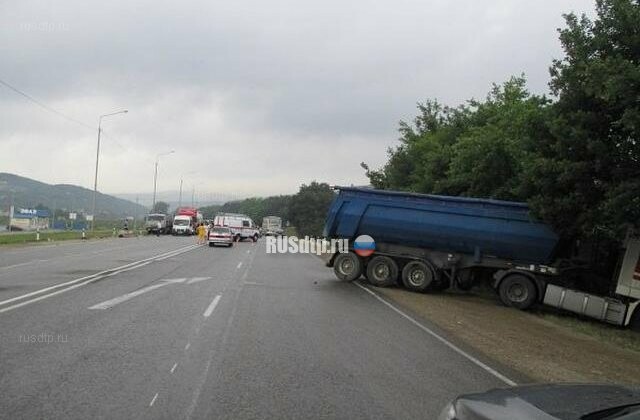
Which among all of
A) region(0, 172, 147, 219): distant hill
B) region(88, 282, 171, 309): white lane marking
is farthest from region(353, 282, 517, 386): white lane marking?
region(0, 172, 147, 219): distant hill

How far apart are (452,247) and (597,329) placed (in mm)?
4973

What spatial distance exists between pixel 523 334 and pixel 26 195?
14667 centimetres

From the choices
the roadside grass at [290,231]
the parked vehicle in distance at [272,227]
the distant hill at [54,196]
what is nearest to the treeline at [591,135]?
the parked vehicle in distance at [272,227]

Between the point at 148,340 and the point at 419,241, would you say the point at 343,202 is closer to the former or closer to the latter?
the point at 419,241

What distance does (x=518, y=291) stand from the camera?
18125 mm

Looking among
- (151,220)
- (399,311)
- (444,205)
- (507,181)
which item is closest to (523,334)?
(399,311)

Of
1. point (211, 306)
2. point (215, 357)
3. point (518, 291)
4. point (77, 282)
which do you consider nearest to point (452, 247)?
point (518, 291)

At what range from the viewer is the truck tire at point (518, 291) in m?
17.8

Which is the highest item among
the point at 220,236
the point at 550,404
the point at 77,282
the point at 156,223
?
the point at 550,404

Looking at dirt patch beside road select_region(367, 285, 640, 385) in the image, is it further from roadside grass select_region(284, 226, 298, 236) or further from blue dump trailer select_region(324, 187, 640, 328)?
roadside grass select_region(284, 226, 298, 236)

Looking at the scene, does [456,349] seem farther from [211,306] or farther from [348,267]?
[348,267]

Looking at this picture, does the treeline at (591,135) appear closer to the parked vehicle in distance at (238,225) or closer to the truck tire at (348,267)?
the truck tire at (348,267)

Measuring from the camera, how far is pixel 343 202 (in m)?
20.3

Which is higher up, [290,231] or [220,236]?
[220,236]
